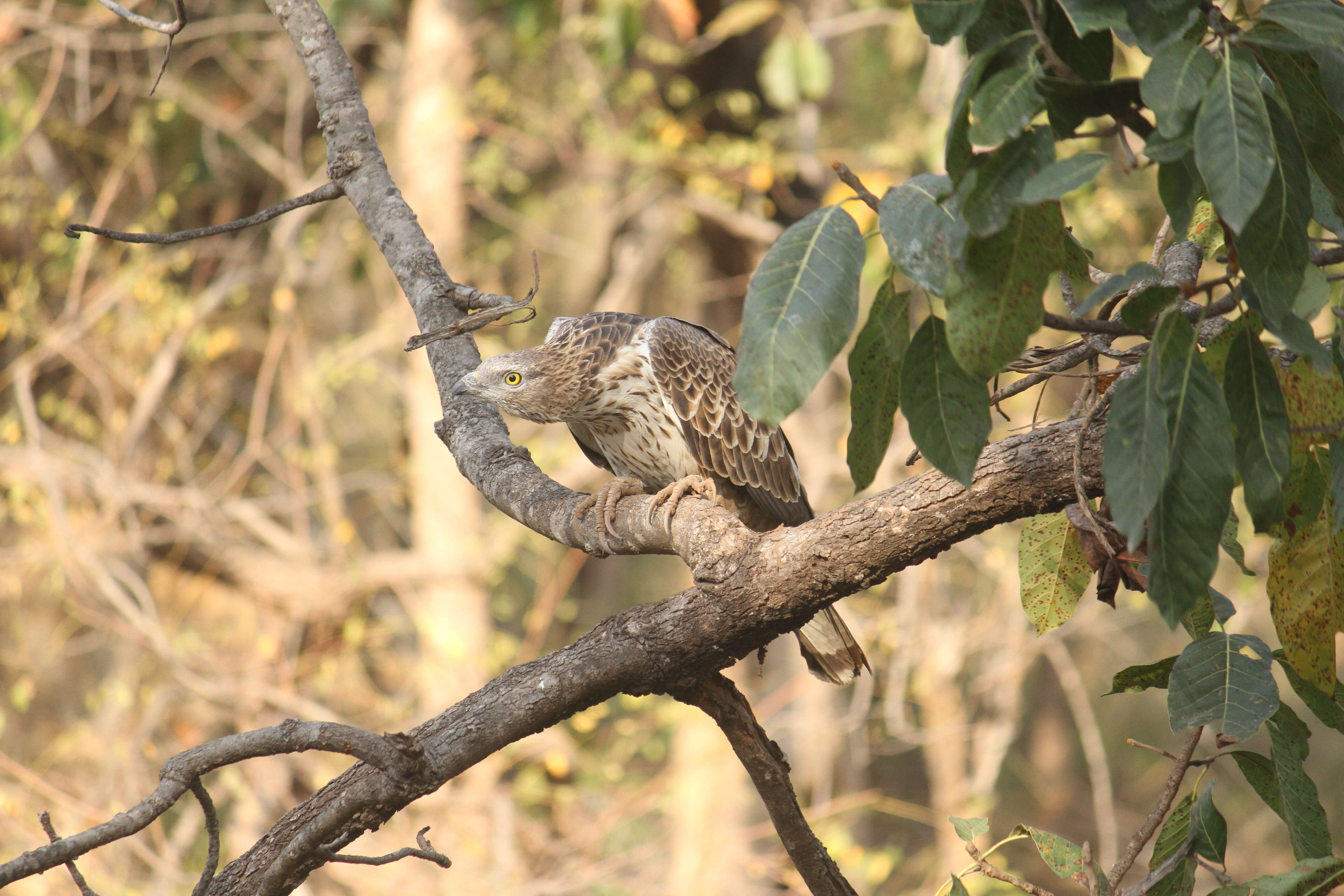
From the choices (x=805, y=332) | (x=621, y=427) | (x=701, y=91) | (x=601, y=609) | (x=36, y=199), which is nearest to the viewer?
(x=805, y=332)

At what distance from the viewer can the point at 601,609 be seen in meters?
9.69

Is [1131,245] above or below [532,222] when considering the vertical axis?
below

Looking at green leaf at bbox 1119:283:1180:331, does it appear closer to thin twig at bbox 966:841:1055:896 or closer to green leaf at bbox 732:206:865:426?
green leaf at bbox 732:206:865:426

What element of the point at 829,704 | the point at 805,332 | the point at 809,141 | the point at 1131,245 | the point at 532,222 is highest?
the point at 532,222

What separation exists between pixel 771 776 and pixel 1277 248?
1454 millimetres

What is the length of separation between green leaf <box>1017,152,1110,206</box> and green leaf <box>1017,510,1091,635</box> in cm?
97

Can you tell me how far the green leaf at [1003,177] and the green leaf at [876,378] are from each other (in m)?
0.26

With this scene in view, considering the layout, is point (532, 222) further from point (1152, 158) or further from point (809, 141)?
point (1152, 158)

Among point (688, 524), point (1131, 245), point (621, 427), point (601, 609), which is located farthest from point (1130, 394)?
point (601, 609)

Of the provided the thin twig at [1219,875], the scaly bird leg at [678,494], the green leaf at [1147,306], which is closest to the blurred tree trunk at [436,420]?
the scaly bird leg at [678,494]

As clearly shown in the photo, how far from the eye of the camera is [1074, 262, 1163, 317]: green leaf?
3.65 ft

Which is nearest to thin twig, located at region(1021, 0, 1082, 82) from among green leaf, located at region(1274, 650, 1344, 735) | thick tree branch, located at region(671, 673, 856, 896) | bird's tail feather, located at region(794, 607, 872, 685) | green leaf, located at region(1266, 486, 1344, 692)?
green leaf, located at region(1266, 486, 1344, 692)

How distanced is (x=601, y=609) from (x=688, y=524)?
25.4ft

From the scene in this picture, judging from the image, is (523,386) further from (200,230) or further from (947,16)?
(947,16)
